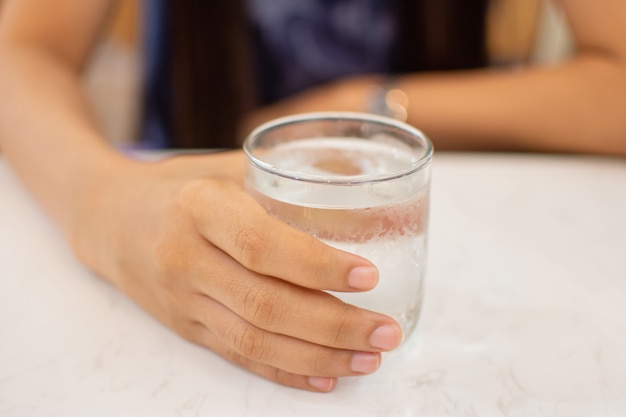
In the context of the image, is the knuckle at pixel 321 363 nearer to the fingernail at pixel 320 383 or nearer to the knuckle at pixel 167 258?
the fingernail at pixel 320 383

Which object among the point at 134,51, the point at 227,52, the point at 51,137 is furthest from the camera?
the point at 134,51

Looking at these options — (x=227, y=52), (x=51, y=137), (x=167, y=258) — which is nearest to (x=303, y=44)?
(x=227, y=52)

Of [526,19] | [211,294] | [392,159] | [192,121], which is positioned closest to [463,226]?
[392,159]

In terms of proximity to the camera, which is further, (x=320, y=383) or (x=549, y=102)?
(x=549, y=102)

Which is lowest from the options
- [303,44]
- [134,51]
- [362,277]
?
[134,51]

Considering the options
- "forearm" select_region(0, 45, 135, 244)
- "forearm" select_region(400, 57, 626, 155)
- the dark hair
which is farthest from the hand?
the dark hair

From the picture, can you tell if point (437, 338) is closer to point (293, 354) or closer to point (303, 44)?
point (293, 354)

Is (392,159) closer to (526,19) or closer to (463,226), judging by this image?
(463,226)
